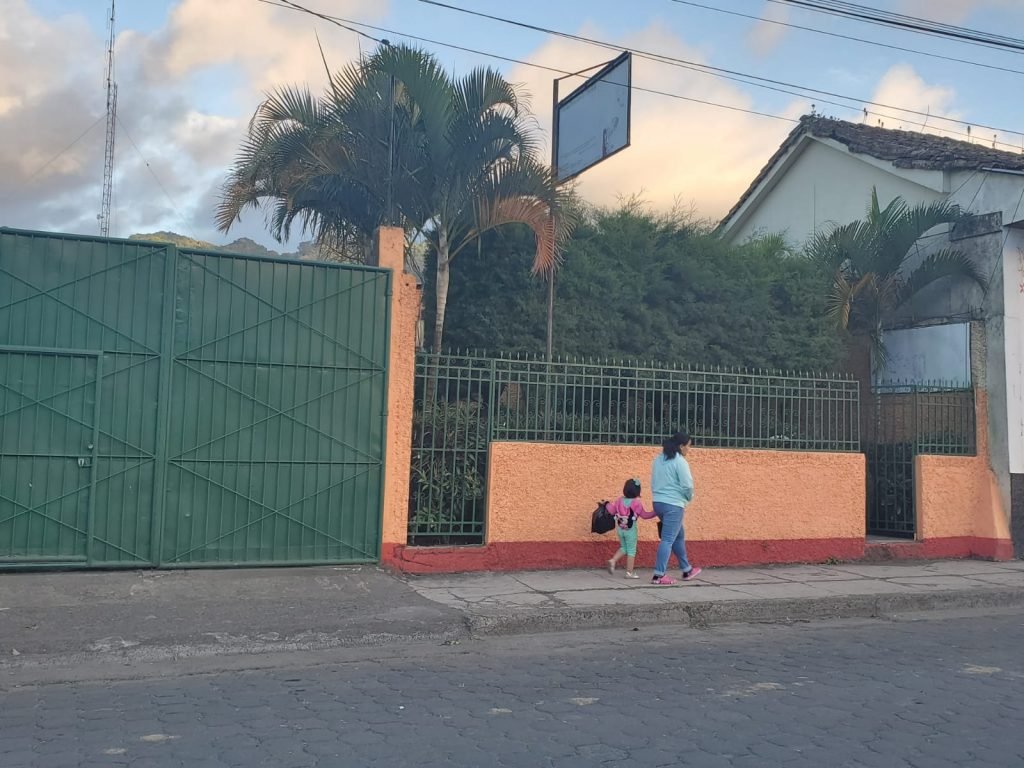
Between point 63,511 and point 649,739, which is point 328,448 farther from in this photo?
point 649,739

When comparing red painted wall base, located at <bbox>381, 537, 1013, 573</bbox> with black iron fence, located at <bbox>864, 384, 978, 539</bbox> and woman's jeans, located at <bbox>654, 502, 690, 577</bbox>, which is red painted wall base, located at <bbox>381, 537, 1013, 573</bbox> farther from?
woman's jeans, located at <bbox>654, 502, 690, 577</bbox>

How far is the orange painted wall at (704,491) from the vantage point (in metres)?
9.55

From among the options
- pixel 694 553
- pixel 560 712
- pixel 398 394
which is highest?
pixel 398 394

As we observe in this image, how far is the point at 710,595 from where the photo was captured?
869cm

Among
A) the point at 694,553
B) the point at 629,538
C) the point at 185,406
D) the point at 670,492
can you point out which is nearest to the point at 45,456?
the point at 185,406

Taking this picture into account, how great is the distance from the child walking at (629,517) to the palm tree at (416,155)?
8.81 feet

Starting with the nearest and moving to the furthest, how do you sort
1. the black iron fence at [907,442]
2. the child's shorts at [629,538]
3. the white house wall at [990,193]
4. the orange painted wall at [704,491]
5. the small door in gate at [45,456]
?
the small door in gate at [45,456] → the child's shorts at [629,538] → the orange painted wall at [704,491] → the white house wall at [990,193] → the black iron fence at [907,442]

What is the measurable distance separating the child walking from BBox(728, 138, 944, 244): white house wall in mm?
7191

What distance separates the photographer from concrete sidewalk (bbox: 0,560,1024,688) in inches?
256

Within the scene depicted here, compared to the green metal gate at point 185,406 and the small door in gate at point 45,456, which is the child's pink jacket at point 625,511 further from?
the small door in gate at point 45,456

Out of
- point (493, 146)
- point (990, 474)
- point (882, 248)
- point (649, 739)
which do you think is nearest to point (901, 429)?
point (990, 474)

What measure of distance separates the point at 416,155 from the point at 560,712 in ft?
22.8

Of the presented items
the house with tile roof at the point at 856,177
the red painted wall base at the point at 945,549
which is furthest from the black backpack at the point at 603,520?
the house with tile roof at the point at 856,177

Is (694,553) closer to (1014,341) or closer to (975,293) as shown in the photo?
(1014,341)
